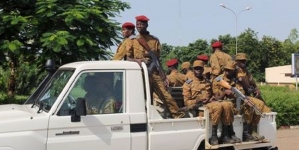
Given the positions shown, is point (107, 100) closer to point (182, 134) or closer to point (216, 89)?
point (182, 134)

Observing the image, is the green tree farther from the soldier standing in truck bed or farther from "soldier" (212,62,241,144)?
"soldier" (212,62,241,144)

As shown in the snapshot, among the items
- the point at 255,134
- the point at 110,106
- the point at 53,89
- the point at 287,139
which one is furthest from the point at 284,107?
the point at 53,89

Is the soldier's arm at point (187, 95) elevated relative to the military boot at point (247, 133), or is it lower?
elevated

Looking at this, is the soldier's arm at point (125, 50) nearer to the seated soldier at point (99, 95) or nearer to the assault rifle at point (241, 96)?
the seated soldier at point (99, 95)

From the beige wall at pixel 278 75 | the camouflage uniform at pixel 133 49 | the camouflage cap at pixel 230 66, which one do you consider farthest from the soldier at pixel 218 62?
the beige wall at pixel 278 75

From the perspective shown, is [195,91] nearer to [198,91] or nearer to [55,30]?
[198,91]

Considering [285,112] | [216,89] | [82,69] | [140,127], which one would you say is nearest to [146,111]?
[140,127]

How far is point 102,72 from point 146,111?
754 millimetres

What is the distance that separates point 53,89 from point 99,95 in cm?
59

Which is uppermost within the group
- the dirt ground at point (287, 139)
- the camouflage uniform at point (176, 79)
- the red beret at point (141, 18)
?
the red beret at point (141, 18)

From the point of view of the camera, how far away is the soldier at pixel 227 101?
6.01 meters

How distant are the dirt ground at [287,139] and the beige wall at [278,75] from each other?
46.4m

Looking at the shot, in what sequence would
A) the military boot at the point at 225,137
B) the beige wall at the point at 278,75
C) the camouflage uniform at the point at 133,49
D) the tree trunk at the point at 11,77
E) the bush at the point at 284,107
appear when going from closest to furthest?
1. the military boot at the point at 225,137
2. the camouflage uniform at the point at 133,49
3. the tree trunk at the point at 11,77
4. the bush at the point at 284,107
5. the beige wall at the point at 278,75

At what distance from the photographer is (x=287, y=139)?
39.3ft
